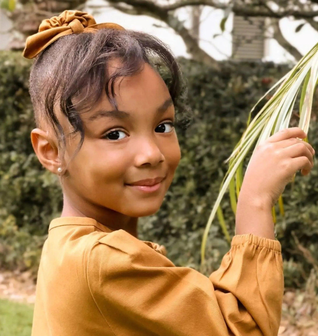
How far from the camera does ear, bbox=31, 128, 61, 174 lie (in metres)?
1.70

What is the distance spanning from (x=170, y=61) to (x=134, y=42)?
22cm

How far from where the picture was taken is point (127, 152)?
1.57m

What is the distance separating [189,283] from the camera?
1.49m

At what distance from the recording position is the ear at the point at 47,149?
1705mm

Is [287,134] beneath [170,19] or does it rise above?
above

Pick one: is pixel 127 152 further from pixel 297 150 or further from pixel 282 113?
pixel 282 113

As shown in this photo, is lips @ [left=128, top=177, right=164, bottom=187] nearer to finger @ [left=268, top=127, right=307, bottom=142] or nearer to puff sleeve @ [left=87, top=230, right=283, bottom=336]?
puff sleeve @ [left=87, top=230, right=283, bottom=336]

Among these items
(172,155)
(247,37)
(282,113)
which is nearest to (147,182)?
(172,155)

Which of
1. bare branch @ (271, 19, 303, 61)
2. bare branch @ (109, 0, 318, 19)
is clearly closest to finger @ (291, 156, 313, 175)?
bare branch @ (109, 0, 318, 19)

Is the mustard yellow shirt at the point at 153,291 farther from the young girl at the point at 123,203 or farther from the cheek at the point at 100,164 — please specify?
the cheek at the point at 100,164

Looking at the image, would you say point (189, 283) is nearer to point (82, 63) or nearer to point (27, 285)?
point (82, 63)

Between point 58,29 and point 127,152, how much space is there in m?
0.45

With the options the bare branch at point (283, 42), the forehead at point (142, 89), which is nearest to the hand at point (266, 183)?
the forehead at point (142, 89)

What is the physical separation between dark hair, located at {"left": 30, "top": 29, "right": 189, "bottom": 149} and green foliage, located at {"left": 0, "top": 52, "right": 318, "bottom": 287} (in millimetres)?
3491
